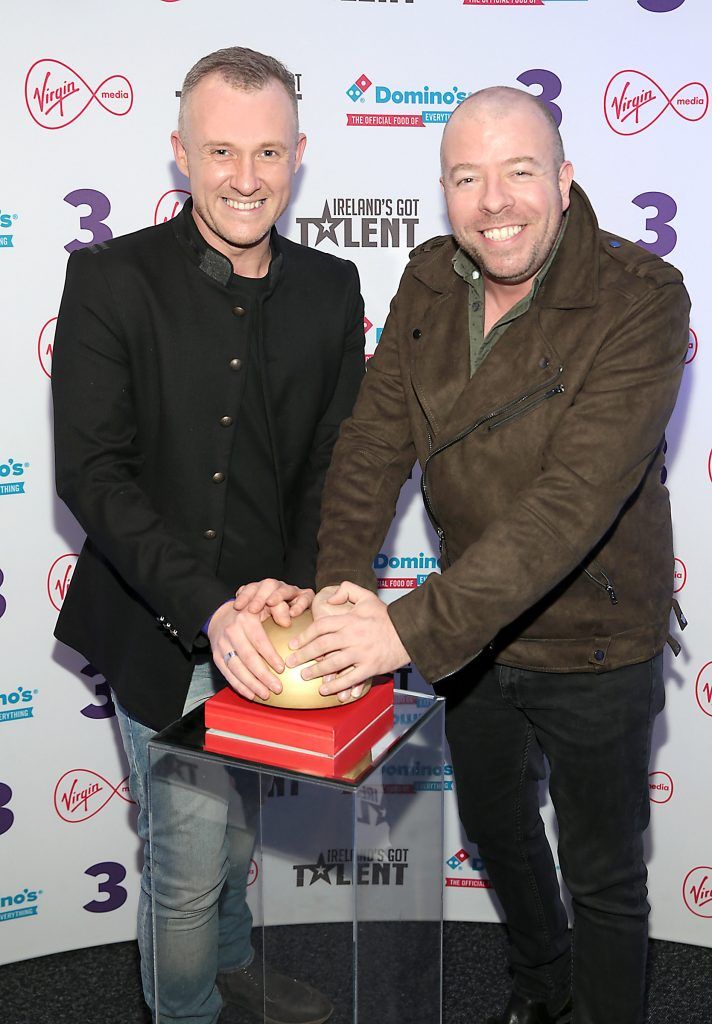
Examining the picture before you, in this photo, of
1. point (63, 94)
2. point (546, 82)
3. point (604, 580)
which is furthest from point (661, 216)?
point (63, 94)

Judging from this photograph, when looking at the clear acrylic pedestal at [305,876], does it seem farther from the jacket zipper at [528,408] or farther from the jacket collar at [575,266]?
the jacket collar at [575,266]

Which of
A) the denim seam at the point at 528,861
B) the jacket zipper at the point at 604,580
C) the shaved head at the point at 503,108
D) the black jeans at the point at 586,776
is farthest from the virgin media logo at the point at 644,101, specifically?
the denim seam at the point at 528,861

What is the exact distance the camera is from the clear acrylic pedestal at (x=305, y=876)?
2.08m

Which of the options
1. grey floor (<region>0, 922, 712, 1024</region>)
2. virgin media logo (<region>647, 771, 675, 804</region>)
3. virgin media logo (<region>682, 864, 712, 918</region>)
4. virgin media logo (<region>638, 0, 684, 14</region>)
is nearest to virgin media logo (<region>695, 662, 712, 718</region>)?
virgin media logo (<region>647, 771, 675, 804</region>)

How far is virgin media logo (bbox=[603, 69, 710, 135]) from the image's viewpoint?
10.3 ft

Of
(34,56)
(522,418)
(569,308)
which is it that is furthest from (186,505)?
(34,56)

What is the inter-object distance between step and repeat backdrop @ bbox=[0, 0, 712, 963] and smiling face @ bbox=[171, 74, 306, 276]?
0.76 metres

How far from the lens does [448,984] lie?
3303 millimetres

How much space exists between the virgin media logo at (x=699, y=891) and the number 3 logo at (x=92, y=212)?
103 inches

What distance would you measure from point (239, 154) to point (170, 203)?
0.85m

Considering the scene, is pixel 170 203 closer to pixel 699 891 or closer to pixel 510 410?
pixel 510 410

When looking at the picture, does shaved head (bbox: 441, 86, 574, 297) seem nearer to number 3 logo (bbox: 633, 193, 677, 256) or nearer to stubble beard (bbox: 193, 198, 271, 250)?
stubble beard (bbox: 193, 198, 271, 250)

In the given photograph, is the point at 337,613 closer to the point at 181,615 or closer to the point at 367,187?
the point at 181,615

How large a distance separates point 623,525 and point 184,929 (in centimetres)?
123
